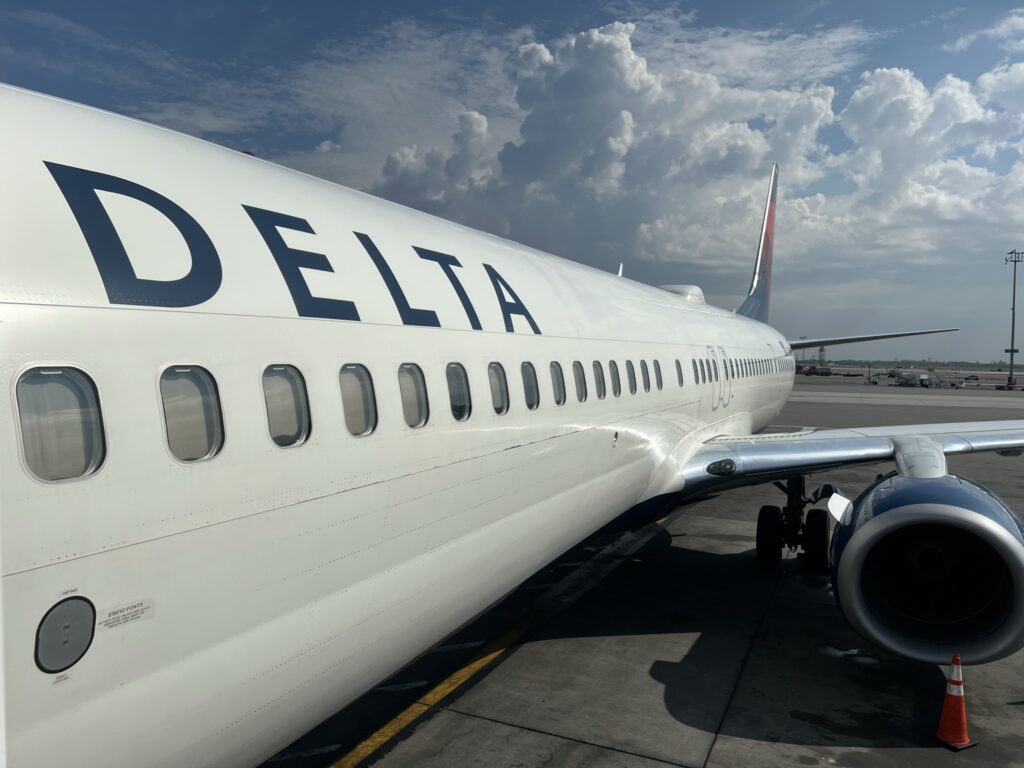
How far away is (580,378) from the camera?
7355mm

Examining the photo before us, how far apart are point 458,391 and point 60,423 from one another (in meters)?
2.77

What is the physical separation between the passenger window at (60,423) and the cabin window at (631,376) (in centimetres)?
640

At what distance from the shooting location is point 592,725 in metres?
6.51

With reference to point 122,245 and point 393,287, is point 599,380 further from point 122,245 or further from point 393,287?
point 122,245

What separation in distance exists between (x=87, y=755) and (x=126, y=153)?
2443 millimetres

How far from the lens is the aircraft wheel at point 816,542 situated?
11.1 m

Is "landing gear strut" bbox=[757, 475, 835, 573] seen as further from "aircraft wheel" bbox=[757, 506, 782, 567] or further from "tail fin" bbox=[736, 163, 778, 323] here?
"tail fin" bbox=[736, 163, 778, 323]

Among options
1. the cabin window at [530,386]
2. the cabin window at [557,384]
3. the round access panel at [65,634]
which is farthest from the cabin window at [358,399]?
A: the cabin window at [557,384]

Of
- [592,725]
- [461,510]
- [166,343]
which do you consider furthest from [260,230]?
[592,725]

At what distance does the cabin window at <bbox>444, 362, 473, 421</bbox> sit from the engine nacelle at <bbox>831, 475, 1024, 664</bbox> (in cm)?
382

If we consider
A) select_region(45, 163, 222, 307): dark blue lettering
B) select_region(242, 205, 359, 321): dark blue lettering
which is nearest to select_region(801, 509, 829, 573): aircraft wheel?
select_region(242, 205, 359, 321): dark blue lettering

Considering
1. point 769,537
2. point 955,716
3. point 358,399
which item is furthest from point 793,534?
point 358,399

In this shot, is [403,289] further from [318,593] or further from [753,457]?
[753,457]

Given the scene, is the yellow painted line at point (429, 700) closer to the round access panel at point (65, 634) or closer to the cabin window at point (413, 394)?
the cabin window at point (413, 394)
